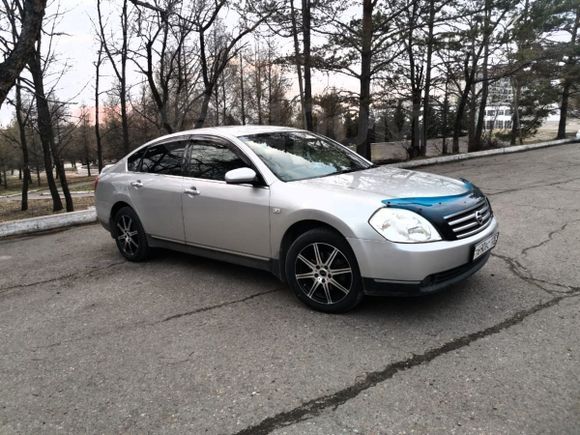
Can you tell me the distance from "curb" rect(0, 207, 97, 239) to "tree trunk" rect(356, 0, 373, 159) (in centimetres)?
826

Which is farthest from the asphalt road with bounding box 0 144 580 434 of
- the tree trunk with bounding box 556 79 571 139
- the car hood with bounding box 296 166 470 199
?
the tree trunk with bounding box 556 79 571 139

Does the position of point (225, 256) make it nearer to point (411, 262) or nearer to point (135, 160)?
point (411, 262)

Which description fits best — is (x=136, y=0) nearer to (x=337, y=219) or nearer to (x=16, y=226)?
(x=16, y=226)

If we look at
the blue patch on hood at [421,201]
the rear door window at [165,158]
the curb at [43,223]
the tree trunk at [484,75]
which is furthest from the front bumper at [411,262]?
the tree trunk at [484,75]

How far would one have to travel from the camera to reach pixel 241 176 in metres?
4.01

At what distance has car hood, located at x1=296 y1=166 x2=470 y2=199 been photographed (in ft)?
12.0

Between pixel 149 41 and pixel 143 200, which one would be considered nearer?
pixel 143 200

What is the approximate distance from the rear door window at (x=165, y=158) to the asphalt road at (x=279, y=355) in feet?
3.71

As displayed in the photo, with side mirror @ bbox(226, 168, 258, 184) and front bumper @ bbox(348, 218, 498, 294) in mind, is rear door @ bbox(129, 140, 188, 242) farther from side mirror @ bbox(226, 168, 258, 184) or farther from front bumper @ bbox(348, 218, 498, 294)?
front bumper @ bbox(348, 218, 498, 294)

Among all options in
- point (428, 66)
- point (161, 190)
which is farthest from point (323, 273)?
point (428, 66)

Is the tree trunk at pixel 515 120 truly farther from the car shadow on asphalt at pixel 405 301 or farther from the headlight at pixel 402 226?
the headlight at pixel 402 226

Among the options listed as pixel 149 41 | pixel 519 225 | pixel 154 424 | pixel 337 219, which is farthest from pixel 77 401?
pixel 149 41

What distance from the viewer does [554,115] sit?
2862 cm

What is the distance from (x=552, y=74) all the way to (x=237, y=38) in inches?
541
